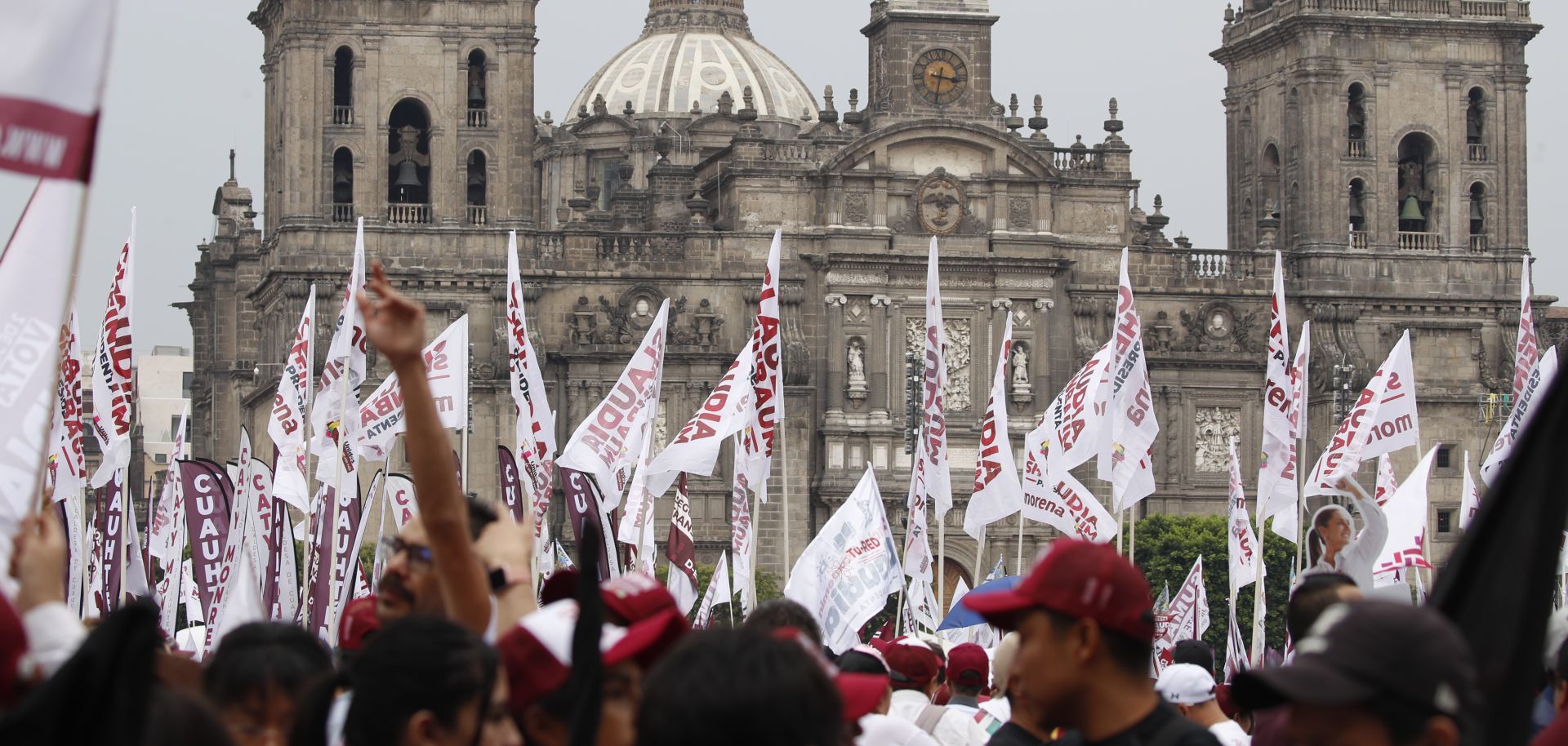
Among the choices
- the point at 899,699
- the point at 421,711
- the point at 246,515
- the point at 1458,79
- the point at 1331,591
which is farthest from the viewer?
the point at 1458,79

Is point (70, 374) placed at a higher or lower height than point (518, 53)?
lower

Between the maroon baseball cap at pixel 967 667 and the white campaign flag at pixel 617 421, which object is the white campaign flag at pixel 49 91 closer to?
the maroon baseball cap at pixel 967 667

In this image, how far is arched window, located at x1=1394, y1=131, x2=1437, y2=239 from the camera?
63.2 metres

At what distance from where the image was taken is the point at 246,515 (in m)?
26.5

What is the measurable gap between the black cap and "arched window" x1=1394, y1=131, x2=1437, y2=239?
58.9 meters

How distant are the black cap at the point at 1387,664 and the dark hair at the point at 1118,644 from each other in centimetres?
131

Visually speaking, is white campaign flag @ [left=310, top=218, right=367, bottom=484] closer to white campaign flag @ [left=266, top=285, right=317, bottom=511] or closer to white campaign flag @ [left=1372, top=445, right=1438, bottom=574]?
white campaign flag @ [left=266, top=285, right=317, bottom=511]

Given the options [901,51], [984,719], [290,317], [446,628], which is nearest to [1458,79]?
[901,51]

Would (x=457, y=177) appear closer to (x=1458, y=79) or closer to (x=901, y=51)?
(x=901, y=51)

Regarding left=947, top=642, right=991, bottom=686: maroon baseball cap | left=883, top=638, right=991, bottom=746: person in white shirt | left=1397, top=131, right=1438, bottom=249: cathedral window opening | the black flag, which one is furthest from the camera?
left=1397, top=131, right=1438, bottom=249: cathedral window opening

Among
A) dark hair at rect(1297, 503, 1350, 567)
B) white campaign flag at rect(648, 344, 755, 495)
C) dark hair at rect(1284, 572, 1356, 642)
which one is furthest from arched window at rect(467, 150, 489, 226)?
dark hair at rect(1284, 572, 1356, 642)

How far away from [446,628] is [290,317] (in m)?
51.9

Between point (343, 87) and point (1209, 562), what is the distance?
2033 cm

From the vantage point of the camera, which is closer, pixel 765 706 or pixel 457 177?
pixel 765 706
